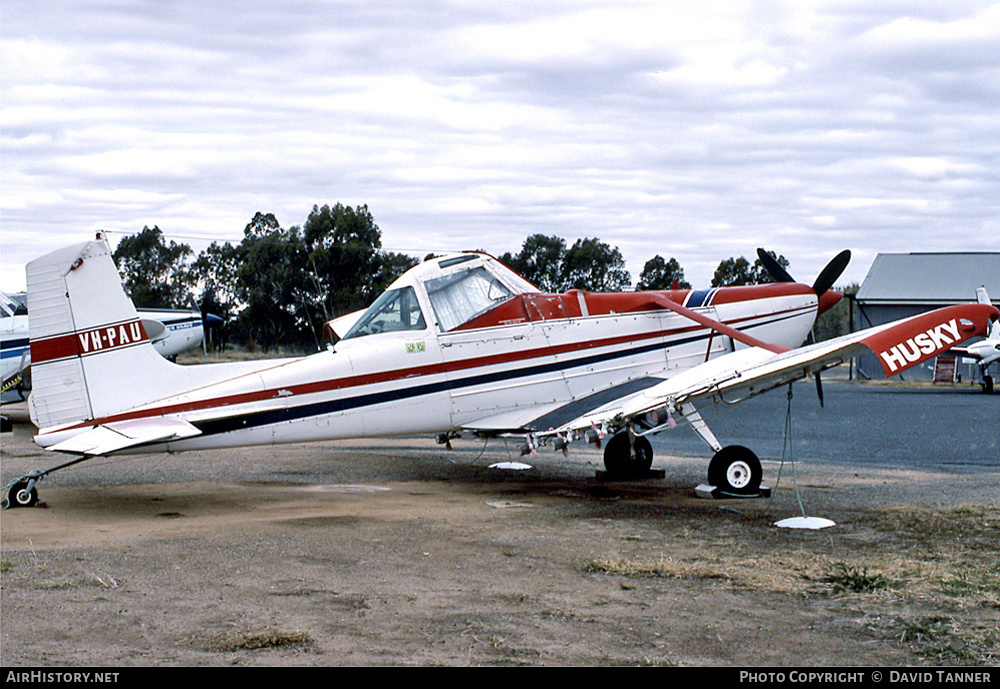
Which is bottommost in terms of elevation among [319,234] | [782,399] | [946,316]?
[782,399]

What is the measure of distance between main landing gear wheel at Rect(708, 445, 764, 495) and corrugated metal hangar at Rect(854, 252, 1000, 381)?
32845 millimetres

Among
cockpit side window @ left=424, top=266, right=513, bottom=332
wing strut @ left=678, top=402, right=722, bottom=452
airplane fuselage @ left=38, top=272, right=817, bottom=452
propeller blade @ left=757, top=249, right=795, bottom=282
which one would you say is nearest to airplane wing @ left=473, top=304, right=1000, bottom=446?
wing strut @ left=678, top=402, right=722, bottom=452

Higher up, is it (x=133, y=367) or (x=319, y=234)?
(x=319, y=234)

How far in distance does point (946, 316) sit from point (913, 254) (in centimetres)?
4124

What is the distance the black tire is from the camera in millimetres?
9388

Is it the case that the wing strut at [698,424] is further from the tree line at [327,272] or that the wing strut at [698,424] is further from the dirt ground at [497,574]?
the tree line at [327,272]

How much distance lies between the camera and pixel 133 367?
9.39 m

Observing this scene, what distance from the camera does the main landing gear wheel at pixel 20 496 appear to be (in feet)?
30.8

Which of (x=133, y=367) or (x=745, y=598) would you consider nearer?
(x=745, y=598)

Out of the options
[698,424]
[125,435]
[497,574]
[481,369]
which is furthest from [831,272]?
[125,435]

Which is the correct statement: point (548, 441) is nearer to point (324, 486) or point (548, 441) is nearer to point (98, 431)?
point (324, 486)

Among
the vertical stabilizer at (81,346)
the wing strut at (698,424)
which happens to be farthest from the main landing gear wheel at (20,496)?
the wing strut at (698,424)
